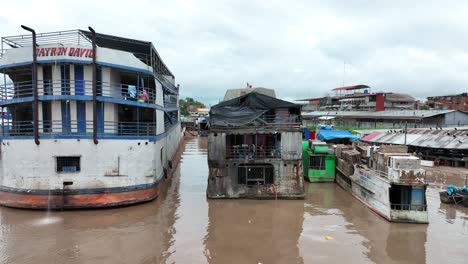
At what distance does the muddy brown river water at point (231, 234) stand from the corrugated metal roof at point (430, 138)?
13128mm

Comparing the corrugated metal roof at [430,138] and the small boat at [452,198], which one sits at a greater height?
the corrugated metal roof at [430,138]

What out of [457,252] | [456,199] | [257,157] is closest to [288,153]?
[257,157]

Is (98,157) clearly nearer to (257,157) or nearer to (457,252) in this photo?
(257,157)

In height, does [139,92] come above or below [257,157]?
above

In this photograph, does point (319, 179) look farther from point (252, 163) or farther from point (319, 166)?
point (252, 163)

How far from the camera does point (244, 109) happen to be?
1773 cm

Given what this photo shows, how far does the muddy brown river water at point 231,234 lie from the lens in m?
10.4

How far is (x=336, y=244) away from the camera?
1145 cm

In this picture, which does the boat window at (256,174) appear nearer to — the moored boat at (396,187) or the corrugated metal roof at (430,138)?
the moored boat at (396,187)

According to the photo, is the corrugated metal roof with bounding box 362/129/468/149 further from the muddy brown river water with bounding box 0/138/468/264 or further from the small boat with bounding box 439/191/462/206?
the muddy brown river water with bounding box 0/138/468/264

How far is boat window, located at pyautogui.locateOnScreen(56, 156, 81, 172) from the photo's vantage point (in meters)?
14.7

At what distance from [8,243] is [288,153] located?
42.6 feet

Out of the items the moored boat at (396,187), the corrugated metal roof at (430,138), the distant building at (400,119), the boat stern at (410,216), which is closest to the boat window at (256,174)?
the moored boat at (396,187)

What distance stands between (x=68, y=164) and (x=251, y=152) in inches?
378
